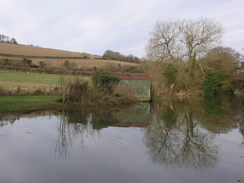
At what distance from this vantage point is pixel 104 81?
19.0 meters

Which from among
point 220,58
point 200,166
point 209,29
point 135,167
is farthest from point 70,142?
point 220,58

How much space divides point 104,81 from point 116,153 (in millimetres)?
13129

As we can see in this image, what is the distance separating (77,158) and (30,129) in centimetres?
394

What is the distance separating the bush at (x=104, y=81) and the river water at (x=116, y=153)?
25.6 ft

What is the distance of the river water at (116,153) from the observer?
15.4 feet

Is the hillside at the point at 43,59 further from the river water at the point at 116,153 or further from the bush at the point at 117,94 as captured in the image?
the river water at the point at 116,153

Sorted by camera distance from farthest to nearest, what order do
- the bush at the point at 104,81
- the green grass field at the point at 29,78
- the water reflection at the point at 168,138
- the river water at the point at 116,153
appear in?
1. the green grass field at the point at 29,78
2. the bush at the point at 104,81
3. the water reflection at the point at 168,138
4. the river water at the point at 116,153

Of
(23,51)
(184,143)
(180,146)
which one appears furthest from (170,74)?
(23,51)

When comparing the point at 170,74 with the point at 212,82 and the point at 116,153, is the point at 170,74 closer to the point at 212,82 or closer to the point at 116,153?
the point at 212,82

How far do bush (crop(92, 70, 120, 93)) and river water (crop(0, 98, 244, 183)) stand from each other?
25.6 ft

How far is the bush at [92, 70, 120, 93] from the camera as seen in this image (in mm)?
17634

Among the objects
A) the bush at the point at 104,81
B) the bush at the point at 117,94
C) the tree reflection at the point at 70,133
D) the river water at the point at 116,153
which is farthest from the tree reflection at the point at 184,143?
the bush at the point at 117,94

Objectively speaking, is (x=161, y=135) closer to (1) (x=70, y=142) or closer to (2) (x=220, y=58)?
(1) (x=70, y=142)

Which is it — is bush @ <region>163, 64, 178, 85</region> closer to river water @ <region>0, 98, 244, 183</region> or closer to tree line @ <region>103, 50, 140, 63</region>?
river water @ <region>0, 98, 244, 183</region>
